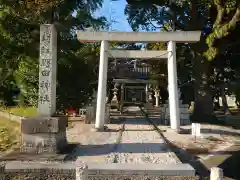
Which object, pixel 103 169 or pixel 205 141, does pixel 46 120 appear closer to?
pixel 103 169

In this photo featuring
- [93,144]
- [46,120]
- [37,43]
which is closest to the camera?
[46,120]

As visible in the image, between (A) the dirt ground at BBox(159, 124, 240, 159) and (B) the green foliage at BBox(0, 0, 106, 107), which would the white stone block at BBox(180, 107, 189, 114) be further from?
(B) the green foliage at BBox(0, 0, 106, 107)

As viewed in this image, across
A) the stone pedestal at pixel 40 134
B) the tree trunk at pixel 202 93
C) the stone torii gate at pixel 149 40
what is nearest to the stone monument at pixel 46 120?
the stone pedestal at pixel 40 134

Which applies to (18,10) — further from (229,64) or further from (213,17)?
(229,64)

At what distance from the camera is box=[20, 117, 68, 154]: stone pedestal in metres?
9.59

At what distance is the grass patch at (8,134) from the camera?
13.2m

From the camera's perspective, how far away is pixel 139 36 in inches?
602

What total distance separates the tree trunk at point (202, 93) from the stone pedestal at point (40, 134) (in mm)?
12748

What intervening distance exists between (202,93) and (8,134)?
11219mm

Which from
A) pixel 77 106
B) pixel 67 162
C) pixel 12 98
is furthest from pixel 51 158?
pixel 12 98

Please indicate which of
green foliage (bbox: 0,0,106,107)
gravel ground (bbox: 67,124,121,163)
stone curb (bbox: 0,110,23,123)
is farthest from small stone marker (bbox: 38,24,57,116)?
stone curb (bbox: 0,110,23,123)

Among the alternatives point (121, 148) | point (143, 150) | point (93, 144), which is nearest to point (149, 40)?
point (93, 144)

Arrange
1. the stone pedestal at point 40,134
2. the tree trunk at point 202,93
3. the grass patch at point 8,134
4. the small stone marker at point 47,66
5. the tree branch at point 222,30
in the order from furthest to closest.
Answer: the tree trunk at point 202,93 → the tree branch at point 222,30 → the grass patch at point 8,134 → the small stone marker at point 47,66 → the stone pedestal at point 40,134

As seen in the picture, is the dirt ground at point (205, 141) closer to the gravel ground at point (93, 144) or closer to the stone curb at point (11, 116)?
the gravel ground at point (93, 144)
